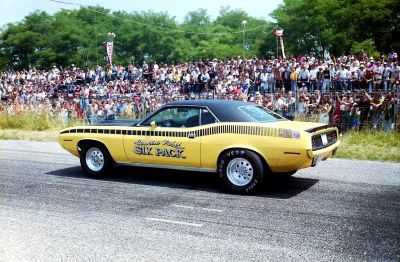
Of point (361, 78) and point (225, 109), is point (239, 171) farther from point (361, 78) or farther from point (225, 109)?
point (361, 78)

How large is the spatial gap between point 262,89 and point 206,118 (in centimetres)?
1278

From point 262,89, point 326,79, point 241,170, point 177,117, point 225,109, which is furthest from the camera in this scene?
point 262,89

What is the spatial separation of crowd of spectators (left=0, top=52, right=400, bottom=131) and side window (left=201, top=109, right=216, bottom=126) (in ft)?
27.2

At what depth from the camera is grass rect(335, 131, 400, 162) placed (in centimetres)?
1113

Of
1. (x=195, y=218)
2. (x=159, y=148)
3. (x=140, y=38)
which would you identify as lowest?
(x=195, y=218)

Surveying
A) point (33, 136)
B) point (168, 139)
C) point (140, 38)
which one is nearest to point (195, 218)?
point (168, 139)

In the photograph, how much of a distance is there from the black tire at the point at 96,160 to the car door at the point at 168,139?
22.9 inches

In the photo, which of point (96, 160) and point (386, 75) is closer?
point (96, 160)

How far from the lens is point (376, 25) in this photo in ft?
116

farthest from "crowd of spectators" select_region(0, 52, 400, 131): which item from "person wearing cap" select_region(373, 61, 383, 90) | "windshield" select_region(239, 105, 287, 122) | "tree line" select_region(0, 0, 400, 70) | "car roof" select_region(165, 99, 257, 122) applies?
"tree line" select_region(0, 0, 400, 70)

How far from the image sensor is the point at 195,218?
6000mm

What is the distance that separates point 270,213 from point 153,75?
21.0 metres

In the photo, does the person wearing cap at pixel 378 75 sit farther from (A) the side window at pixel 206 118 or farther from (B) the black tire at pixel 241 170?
(B) the black tire at pixel 241 170

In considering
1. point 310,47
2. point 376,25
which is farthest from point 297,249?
point 310,47
